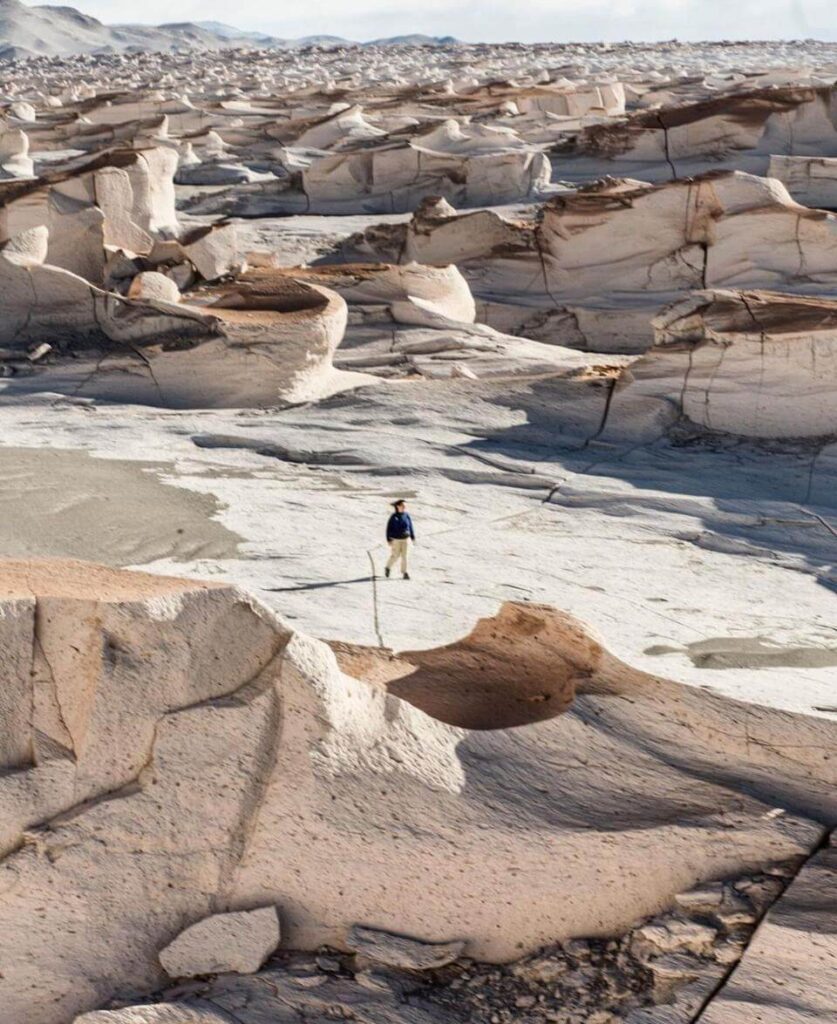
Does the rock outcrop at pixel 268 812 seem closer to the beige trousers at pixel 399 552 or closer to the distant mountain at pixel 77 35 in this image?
the beige trousers at pixel 399 552

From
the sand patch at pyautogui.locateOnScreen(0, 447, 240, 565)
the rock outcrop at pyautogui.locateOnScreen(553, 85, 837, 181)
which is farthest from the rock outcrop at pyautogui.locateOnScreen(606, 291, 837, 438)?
the rock outcrop at pyautogui.locateOnScreen(553, 85, 837, 181)

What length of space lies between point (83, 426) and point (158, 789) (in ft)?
20.1

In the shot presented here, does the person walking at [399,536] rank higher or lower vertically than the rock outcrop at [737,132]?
lower

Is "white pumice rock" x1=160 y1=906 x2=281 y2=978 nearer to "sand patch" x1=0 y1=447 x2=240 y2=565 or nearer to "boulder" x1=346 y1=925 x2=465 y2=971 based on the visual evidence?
"boulder" x1=346 y1=925 x2=465 y2=971

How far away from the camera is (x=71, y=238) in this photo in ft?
45.2

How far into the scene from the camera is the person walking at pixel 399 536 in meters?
7.52

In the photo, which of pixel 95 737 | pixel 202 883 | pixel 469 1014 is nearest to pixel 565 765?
pixel 469 1014

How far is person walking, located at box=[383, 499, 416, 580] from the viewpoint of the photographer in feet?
24.7

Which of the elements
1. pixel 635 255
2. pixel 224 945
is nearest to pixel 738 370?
pixel 635 255

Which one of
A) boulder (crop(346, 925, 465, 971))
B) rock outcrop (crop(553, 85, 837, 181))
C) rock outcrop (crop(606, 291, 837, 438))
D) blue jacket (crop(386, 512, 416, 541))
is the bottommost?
boulder (crop(346, 925, 465, 971))

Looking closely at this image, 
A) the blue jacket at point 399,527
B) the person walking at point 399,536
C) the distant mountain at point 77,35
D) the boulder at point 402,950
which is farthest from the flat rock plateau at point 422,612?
the distant mountain at point 77,35

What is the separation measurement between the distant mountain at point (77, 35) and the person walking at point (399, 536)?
7825 centimetres

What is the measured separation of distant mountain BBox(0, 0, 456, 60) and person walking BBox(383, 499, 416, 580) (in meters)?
78.2

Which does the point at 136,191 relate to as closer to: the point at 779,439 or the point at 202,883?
the point at 779,439
